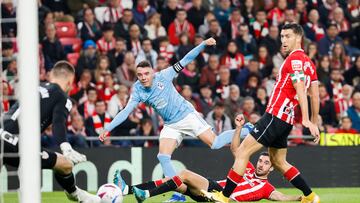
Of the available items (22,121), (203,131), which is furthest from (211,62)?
(22,121)

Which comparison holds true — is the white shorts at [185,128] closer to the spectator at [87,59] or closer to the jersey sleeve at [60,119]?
the jersey sleeve at [60,119]

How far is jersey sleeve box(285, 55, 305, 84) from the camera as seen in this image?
10.9 meters

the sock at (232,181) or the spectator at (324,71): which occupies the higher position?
the spectator at (324,71)

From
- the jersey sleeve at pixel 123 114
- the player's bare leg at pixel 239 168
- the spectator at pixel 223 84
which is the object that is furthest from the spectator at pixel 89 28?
the player's bare leg at pixel 239 168

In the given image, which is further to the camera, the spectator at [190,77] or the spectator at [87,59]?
the spectator at [190,77]

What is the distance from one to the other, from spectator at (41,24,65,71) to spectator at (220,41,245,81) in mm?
3239

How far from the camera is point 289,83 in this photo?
36.5ft

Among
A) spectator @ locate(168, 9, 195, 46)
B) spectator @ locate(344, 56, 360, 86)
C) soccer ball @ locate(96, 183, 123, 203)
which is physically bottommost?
soccer ball @ locate(96, 183, 123, 203)

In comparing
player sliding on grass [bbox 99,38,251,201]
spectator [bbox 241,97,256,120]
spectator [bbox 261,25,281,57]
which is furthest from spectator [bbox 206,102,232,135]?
player sliding on grass [bbox 99,38,251,201]

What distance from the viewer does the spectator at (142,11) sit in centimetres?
2097

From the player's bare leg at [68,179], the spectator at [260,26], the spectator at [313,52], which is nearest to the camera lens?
the player's bare leg at [68,179]

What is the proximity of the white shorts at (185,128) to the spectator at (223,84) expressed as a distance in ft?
19.9

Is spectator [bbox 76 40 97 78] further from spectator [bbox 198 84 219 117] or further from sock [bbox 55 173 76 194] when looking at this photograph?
sock [bbox 55 173 76 194]

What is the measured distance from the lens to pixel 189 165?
1712 cm
